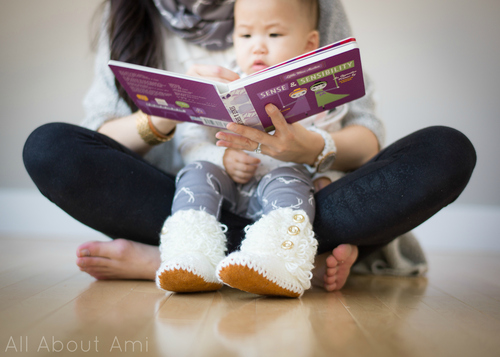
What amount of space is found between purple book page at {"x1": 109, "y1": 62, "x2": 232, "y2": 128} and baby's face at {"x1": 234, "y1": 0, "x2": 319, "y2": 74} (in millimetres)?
292

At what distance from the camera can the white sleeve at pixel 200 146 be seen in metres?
1.12

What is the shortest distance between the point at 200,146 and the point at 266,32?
0.35 metres

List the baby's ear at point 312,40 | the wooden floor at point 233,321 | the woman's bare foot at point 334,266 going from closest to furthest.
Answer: the wooden floor at point 233,321 → the woman's bare foot at point 334,266 → the baby's ear at point 312,40

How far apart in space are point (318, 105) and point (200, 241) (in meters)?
0.36

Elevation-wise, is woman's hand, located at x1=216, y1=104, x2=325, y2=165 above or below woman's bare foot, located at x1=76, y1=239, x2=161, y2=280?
above

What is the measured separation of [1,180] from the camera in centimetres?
221

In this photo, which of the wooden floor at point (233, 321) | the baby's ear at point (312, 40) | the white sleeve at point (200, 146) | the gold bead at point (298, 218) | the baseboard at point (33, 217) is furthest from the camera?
the baseboard at point (33, 217)

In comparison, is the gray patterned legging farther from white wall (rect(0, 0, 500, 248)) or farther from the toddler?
white wall (rect(0, 0, 500, 248))

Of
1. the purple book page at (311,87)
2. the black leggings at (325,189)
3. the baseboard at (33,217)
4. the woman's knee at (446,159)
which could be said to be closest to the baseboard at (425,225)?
the baseboard at (33,217)

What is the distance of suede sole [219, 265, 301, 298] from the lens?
0.76 meters

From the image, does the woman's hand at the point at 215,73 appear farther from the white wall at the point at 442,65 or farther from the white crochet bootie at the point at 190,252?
the white wall at the point at 442,65

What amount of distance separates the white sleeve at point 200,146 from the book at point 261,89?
6.4 inches

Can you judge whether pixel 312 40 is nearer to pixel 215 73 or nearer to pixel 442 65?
pixel 215 73

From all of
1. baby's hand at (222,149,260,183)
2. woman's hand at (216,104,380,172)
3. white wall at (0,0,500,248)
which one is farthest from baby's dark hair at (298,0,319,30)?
white wall at (0,0,500,248)
